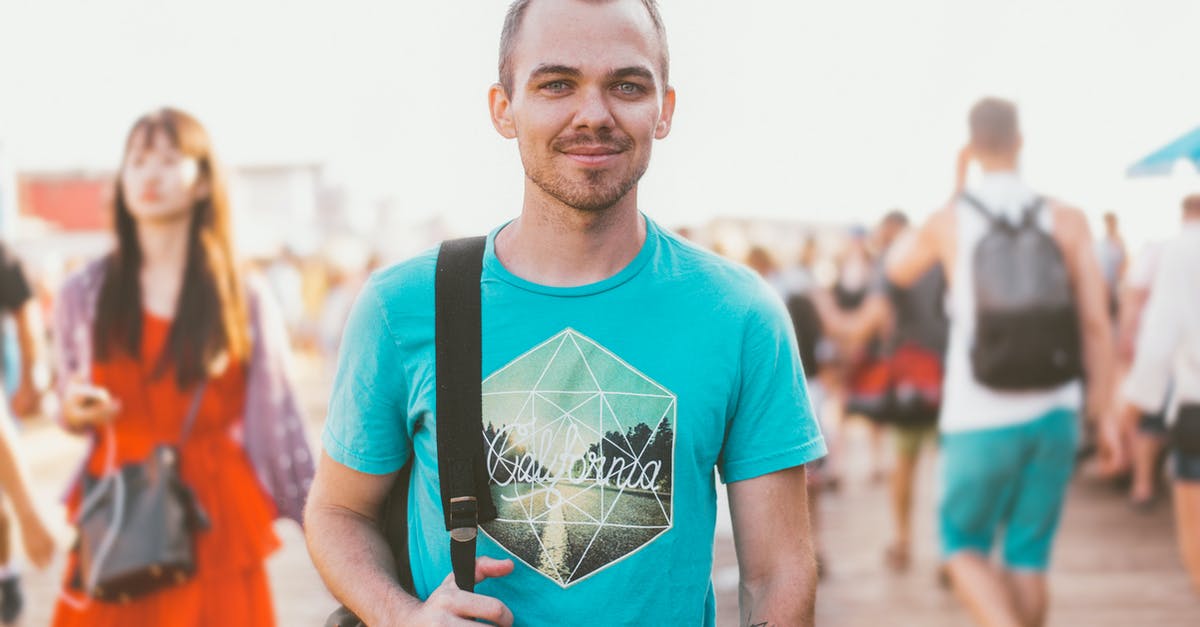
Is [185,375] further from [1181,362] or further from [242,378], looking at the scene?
[1181,362]

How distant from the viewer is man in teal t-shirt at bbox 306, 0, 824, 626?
1.99 metres

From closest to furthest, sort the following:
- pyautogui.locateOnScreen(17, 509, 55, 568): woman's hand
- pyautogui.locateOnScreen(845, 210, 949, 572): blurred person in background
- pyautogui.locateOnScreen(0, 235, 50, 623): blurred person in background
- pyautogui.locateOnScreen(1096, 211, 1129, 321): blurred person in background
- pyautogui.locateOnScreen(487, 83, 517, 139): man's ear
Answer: pyautogui.locateOnScreen(487, 83, 517, 139): man's ear → pyautogui.locateOnScreen(17, 509, 55, 568): woman's hand → pyautogui.locateOnScreen(0, 235, 50, 623): blurred person in background → pyautogui.locateOnScreen(845, 210, 949, 572): blurred person in background → pyautogui.locateOnScreen(1096, 211, 1129, 321): blurred person in background

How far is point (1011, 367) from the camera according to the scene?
449cm

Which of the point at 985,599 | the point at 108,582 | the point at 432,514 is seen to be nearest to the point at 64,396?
the point at 108,582

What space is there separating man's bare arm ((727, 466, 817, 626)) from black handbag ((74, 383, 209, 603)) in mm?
2170

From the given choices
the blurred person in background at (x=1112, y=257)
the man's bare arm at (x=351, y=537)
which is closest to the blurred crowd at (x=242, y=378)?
the man's bare arm at (x=351, y=537)

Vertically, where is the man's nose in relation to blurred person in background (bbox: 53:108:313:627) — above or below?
above

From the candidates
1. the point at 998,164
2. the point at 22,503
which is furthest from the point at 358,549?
the point at 998,164

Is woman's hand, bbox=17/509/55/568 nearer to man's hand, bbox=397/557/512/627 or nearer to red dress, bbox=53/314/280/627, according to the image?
red dress, bbox=53/314/280/627

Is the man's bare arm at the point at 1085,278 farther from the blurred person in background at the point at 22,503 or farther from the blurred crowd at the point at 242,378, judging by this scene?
the blurred person in background at the point at 22,503

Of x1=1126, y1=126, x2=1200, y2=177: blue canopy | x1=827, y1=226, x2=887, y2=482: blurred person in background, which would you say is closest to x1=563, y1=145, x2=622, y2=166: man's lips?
x1=1126, y1=126, x2=1200, y2=177: blue canopy

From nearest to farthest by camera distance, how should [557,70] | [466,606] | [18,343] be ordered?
1. [466,606]
2. [557,70]
3. [18,343]

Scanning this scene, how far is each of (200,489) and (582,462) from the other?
216 cm

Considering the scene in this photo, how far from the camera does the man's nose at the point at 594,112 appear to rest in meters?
2.00
